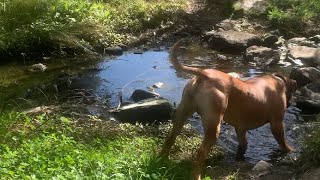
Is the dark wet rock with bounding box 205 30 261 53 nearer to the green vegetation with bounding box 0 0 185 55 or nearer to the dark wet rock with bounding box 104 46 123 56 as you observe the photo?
the green vegetation with bounding box 0 0 185 55

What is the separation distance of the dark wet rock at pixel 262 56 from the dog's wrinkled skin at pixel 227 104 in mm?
4060

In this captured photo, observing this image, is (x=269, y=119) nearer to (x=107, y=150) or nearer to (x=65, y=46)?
(x=107, y=150)

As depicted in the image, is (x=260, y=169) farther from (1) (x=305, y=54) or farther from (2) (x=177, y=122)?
(1) (x=305, y=54)

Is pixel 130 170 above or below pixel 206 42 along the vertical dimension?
above

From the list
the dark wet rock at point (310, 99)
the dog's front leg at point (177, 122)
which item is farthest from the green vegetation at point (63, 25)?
the dog's front leg at point (177, 122)

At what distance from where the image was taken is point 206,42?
12219 mm

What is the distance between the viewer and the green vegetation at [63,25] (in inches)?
400

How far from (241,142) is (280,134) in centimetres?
50

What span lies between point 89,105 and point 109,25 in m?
4.51

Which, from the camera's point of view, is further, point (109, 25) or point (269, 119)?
point (109, 25)

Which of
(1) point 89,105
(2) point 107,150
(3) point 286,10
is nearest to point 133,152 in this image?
(2) point 107,150

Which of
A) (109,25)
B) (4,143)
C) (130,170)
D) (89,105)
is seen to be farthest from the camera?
(109,25)

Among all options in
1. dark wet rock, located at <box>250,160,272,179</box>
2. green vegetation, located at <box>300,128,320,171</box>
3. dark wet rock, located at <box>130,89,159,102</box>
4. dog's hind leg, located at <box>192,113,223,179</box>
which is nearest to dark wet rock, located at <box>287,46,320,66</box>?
dark wet rock, located at <box>130,89,159,102</box>

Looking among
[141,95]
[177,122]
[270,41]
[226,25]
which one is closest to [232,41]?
[270,41]
